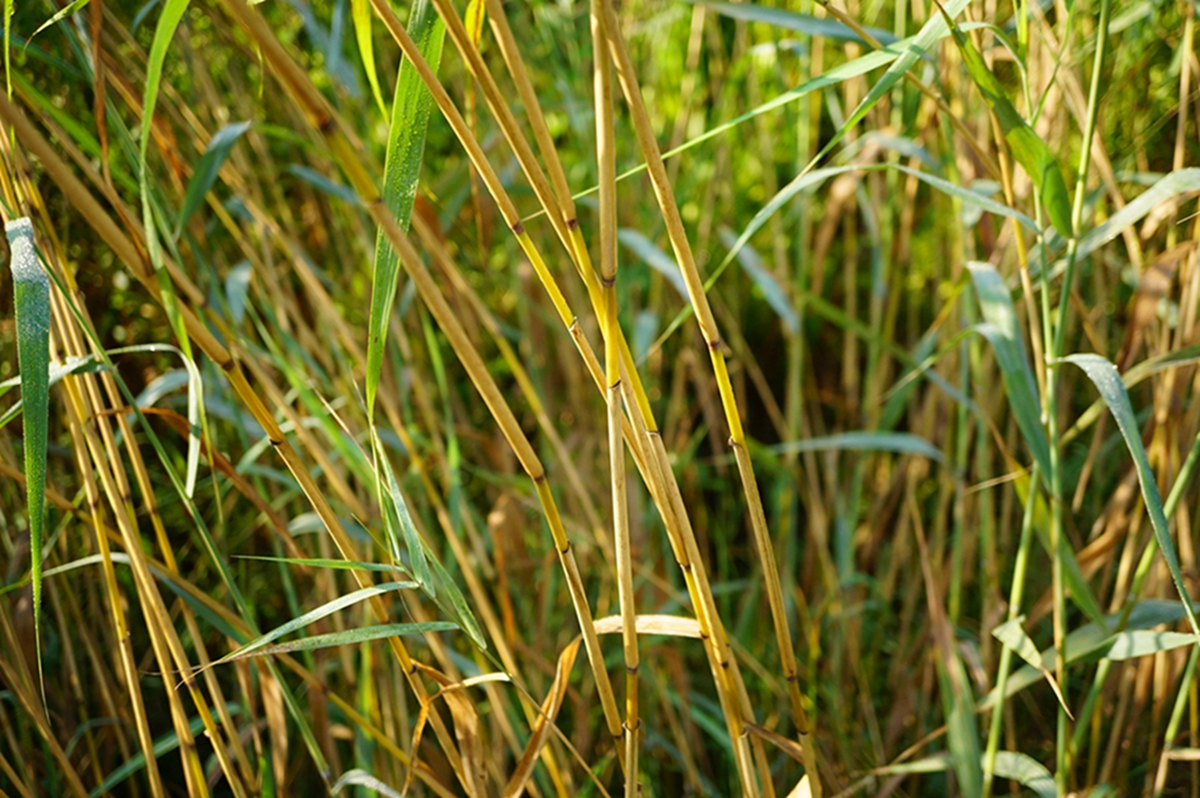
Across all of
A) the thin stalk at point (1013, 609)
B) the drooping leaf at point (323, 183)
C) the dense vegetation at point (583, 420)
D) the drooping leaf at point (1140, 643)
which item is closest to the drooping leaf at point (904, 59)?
the dense vegetation at point (583, 420)

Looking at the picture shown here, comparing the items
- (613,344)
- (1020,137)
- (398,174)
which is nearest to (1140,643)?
(1020,137)

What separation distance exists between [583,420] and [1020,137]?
1.99ft

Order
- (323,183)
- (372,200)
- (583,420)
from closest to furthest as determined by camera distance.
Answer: (372,200) → (323,183) → (583,420)

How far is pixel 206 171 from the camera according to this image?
0.49m

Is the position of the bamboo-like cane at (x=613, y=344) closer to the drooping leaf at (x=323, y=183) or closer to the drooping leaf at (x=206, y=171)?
the drooping leaf at (x=206, y=171)

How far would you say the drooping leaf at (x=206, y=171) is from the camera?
0.47 m

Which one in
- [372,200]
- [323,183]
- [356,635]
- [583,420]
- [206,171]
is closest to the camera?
[372,200]

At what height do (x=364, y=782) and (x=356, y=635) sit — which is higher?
(x=356, y=635)

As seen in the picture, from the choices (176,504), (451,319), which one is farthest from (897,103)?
(176,504)

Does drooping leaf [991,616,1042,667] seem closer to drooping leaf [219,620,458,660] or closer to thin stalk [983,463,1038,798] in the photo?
thin stalk [983,463,1038,798]

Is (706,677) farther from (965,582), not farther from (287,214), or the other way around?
(287,214)

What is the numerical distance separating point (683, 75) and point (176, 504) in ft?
2.93

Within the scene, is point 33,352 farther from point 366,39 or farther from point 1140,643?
point 1140,643

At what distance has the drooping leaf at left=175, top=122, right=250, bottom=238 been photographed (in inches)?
18.5
